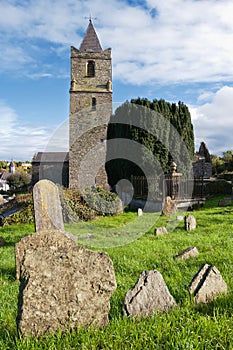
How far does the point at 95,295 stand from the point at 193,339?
2.73 feet

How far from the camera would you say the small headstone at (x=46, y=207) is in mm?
5879

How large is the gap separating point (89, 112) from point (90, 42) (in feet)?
20.9

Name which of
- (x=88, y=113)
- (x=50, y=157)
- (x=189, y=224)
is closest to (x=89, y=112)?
(x=88, y=113)

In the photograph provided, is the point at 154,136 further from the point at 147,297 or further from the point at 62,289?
the point at 62,289

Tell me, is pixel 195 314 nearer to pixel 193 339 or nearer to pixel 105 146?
pixel 193 339

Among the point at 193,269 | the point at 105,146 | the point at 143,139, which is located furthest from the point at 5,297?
the point at 105,146

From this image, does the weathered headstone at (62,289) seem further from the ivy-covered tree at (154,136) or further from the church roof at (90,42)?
the church roof at (90,42)

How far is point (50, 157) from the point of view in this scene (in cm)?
3394

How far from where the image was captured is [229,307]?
Answer: 269cm

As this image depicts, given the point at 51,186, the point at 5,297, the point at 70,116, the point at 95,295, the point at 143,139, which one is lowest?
the point at 5,297

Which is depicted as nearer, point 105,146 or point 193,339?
point 193,339

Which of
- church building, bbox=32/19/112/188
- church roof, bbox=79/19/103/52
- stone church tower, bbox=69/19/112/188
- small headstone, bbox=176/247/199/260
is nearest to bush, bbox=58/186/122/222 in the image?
church building, bbox=32/19/112/188

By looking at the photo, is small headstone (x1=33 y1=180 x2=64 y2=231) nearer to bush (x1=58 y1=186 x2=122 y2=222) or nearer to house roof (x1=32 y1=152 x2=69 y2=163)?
bush (x1=58 y1=186 x2=122 y2=222)

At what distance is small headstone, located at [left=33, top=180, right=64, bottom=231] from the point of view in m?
5.88
